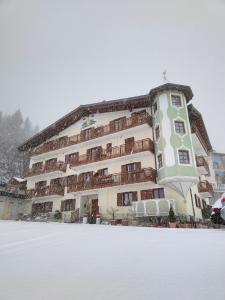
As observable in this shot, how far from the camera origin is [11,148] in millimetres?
45562

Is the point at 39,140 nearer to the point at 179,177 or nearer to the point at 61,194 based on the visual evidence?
the point at 61,194

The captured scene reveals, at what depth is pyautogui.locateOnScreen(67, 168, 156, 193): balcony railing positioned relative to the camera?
19.5m

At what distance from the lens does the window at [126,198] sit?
20.7 m

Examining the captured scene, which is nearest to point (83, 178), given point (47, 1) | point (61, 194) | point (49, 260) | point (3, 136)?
point (61, 194)

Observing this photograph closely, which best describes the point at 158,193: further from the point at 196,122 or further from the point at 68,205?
the point at 68,205

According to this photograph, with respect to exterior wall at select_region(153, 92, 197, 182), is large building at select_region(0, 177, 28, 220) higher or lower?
lower

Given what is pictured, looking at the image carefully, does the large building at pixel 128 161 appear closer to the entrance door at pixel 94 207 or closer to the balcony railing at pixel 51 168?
the entrance door at pixel 94 207

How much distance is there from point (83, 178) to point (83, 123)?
722 cm

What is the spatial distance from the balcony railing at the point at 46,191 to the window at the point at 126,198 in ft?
25.2

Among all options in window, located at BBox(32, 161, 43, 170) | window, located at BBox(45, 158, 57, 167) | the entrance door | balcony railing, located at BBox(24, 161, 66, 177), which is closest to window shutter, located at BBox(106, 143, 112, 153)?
the entrance door

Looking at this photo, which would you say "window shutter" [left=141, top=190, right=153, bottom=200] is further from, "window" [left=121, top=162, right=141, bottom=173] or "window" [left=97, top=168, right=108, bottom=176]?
"window" [left=97, top=168, right=108, bottom=176]

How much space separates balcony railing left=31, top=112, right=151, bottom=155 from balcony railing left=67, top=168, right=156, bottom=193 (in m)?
4.88

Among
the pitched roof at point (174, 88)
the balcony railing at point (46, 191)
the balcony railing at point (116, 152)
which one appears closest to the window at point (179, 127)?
the balcony railing at point (116, 152)

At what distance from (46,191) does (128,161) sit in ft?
35.7
